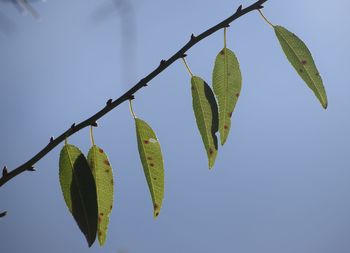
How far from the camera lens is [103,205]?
110 centimetres

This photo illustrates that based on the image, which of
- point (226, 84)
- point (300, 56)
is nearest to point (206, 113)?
point (226, 84)

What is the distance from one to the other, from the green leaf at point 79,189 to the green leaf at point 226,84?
1.21 feet

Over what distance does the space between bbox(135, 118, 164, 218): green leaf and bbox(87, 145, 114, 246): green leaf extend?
0.30ft

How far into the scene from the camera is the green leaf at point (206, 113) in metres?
1.12

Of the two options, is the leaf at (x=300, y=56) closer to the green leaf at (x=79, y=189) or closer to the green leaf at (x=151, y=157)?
the green leaf at (x=151, y=157)

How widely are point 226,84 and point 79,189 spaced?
0.47 metres

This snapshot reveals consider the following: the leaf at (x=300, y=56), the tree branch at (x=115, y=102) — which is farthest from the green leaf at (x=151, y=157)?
the leaf at (x=300, y=56)

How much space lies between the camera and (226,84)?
1179mm

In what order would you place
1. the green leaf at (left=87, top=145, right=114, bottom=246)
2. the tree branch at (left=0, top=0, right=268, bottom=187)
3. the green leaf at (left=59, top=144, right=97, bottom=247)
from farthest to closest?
the green leaf at (left=87, top=145, right=114, bottom=246)
the green leaf at (left=59, top=144, right=97, bottom=247)
the tree branch at (left=0, top=0, right=268, bottom=187)

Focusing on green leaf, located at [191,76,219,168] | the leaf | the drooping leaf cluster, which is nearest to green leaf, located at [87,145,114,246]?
the drooping leaf cluster

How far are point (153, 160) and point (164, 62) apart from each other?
0.36 metres

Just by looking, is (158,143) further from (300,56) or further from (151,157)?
(300,56)

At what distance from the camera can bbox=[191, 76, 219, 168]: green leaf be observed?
1122 mm

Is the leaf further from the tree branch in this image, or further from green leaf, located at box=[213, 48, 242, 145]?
the tree branch
